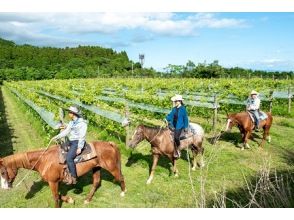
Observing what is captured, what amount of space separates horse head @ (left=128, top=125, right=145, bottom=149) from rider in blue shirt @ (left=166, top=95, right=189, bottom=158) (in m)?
0.84

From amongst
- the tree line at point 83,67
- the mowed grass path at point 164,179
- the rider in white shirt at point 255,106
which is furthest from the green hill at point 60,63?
the mowed grass path at point 164,179

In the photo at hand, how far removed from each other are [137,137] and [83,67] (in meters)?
99.6

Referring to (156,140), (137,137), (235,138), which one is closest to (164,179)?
(156,140)

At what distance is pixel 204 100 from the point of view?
51.6ft

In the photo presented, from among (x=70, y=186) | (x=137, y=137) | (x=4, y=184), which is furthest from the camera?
(x=137, y=137)

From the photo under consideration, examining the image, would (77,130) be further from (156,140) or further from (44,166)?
(156,140)

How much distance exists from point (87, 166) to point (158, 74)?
2388 inches

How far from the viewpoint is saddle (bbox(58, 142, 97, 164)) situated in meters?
6.78

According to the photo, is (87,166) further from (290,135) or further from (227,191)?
(290,135)

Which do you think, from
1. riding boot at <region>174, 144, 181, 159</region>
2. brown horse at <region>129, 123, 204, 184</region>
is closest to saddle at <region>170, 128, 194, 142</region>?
brown horse at <region>129, 123, 204, 184</region>

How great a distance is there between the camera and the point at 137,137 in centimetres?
834

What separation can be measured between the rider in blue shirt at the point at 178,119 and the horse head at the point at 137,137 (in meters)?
0.84

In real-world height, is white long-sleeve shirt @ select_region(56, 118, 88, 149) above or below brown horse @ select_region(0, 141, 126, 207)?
above

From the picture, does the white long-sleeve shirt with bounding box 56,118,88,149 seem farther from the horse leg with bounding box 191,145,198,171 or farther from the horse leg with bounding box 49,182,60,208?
the horse leg with bounding box 191,145,198,171
